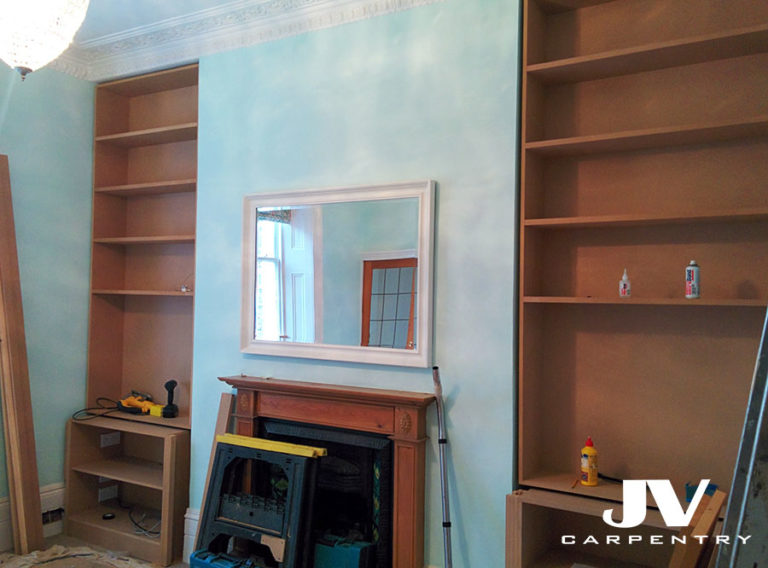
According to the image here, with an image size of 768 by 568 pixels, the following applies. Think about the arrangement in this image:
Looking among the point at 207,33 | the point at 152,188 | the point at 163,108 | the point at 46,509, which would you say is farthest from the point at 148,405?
the point at 207,33

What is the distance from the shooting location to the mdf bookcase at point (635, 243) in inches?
98.1

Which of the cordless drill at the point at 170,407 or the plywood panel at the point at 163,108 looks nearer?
the cordless drill at the point at 170,407

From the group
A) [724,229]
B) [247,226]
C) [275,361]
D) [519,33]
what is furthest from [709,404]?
[247,226]

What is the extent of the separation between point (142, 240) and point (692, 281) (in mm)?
3219

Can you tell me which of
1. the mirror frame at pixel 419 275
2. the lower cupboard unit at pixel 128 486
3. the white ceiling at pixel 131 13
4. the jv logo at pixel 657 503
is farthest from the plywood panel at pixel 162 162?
the jv logo at pixel 657 503

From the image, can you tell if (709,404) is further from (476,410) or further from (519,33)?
(519,33)

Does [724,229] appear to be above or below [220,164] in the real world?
below

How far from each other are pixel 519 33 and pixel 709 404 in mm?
1837

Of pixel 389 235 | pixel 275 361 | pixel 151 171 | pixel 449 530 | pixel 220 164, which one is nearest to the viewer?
pixel 449 530

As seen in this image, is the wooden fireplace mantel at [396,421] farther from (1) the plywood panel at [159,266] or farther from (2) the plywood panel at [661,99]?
(2) the plywood panel at [661,99]

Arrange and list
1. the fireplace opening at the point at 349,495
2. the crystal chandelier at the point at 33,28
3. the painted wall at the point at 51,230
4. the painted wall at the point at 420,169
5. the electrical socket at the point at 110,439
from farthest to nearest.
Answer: the electrical socket at the point at 110,439 < the painted wall at the point at 51,230 < the fireplace opening at the point at 349,495 < the painted wall at the point at 420,169 < the crystal chandelier at the point at 33,28

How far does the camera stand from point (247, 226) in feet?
11.5

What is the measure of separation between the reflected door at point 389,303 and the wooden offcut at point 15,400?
2.18m

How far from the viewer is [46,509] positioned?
386 cm
